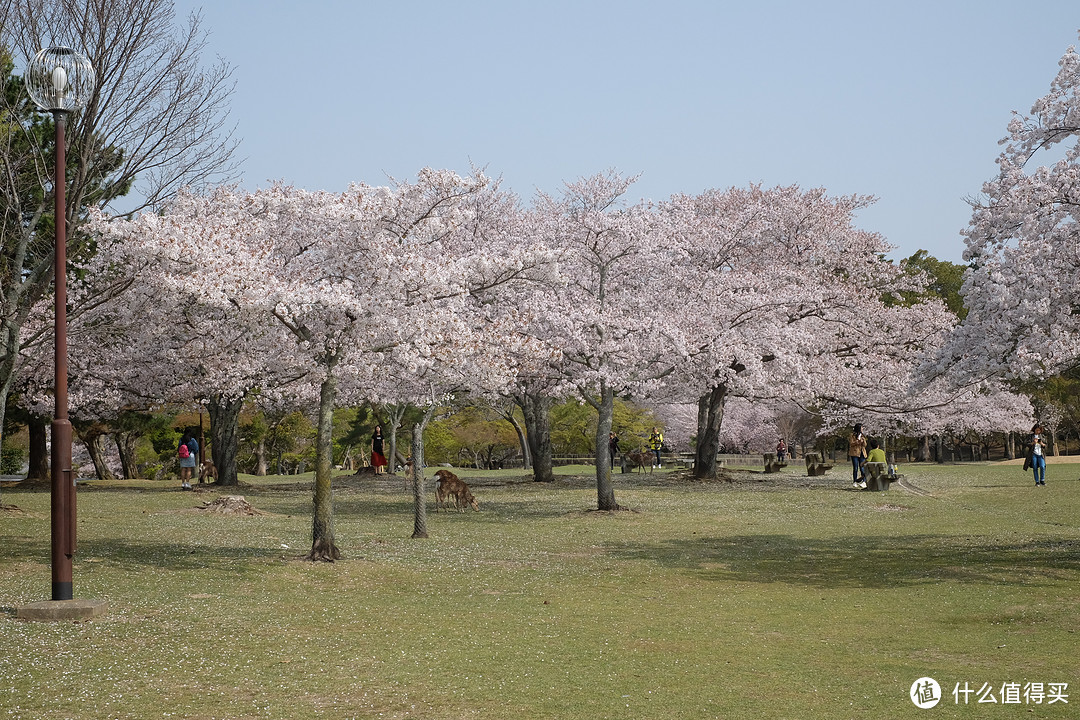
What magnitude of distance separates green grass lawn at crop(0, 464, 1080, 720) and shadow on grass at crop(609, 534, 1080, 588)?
0.07 m

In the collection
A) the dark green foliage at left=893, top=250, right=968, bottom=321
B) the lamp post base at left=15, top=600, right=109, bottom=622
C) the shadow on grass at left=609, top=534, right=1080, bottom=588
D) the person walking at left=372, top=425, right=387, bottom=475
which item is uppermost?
the dark green foliage at left=893, top=250, right=968, bottom=321

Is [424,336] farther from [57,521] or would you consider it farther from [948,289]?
[948,289]

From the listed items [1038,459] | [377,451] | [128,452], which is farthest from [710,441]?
[128,452]

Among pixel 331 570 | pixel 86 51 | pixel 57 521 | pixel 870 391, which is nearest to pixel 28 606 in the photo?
pixel 57 521

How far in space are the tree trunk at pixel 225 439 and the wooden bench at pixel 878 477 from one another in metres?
21.3

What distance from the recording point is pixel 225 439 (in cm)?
3456

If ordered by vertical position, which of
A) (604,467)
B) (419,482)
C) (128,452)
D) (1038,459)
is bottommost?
(1038,459)

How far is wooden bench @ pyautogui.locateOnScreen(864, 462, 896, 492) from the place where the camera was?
30.5 metres

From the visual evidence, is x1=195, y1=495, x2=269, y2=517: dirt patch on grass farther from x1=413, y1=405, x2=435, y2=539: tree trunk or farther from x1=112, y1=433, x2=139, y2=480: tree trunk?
x1=112, y1=433, x2=139, y2=480: tree trunk

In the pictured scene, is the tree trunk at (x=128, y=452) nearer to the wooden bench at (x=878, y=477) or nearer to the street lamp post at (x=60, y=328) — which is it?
the wooden bench at (x=878, y=477)

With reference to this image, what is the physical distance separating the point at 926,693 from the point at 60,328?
30.9 ft

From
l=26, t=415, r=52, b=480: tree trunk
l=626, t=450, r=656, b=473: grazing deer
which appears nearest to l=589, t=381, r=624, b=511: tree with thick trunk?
l=26, t=415, r=52, b=480: tree trunk

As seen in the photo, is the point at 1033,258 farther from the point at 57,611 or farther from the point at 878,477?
the point at 878,477

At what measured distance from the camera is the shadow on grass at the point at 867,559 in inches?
531
